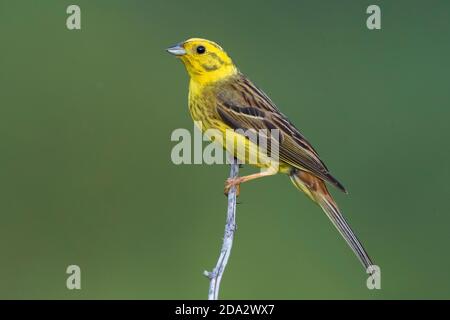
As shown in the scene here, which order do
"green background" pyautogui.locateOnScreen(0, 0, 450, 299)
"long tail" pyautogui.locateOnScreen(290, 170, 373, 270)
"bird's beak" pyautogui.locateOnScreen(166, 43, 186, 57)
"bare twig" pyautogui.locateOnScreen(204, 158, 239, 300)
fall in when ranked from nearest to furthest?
"bare twig" pyautogui.locateOnScreen(204, 158, 239, 300) < "long tail" pyautogui.locateOnScreen(290, 170, 373, 270) < "bird's beak" pyautogui.locateOnScreen(166, 43, 186, 57) < "green background" pyautogui.locateOnScreen(0, 0, 450, 299)

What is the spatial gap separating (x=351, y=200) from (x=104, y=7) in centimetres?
347

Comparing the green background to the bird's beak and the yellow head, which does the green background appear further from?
the bird's beak

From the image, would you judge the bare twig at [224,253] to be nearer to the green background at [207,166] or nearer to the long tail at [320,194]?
the long tail at [320,194]

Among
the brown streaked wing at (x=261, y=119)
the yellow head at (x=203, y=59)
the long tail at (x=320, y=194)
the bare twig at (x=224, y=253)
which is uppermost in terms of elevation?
the yellow head at (x=203, y=59)

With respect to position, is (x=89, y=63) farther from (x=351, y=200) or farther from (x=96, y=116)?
(x=351, y=200)

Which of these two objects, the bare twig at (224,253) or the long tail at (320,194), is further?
the long tail at (320,194)

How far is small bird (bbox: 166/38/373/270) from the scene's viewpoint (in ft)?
20.5

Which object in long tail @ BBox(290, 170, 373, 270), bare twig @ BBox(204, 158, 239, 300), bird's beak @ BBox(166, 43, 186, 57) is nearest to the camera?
bare twig @ BBox(204, 158, 239, 300)

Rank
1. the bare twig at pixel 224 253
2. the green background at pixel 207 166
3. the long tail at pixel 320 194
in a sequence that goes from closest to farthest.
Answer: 1. the bare twig at pixel 224 253
2. the long tail at pixel 320 194
3. the green background at pixel 207 166

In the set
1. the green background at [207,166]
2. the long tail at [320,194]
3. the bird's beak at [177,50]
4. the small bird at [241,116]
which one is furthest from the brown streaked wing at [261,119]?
the green background at [207,166]

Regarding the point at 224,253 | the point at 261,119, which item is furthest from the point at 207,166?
the point at 224,253

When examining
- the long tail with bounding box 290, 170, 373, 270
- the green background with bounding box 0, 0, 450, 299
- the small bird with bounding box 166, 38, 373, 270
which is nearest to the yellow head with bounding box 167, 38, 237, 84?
the small bird with bounding box 166, 38, 373, 270

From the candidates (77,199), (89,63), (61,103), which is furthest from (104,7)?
(77,199)

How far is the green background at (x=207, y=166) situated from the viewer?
805 cm
